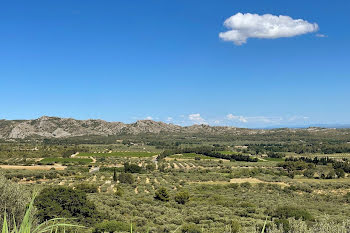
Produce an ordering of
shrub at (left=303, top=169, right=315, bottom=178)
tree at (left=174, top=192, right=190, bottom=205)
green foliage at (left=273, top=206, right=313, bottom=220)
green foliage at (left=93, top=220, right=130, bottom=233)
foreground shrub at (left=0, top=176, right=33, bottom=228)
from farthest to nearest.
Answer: shrub at (left=303, top=169, right=315, bottom=178), tree at (left=174, top=192, right=190, bottom=205), green foliage at (left=273, top=206, right=313, bottom=220), green foliage at (left=93, top=220, right=130, bottom=233), foreground shrub at (left=0, top=176, right=33, bottom=228)

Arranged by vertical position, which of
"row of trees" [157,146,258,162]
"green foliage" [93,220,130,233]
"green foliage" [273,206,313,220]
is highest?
"green foliage" [93,220,130,233]

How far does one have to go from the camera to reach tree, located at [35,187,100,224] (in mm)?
30391

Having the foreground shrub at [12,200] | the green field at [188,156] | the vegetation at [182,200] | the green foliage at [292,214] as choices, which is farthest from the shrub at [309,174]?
the foreground shrub at [12,200]

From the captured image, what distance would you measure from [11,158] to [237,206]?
11925cm

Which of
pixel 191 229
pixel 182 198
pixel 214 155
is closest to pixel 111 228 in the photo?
pixel 191 229

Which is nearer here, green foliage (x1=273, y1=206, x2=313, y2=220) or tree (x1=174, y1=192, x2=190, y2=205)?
green foliage (x1=273, y1=206, x2=313, y2=220)

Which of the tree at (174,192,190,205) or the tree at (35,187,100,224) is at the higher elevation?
the tree at (35,187,100,224)

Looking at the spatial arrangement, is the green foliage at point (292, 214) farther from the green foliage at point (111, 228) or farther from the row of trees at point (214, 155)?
the row of trees at point (214, 155)

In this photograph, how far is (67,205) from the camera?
32.1m

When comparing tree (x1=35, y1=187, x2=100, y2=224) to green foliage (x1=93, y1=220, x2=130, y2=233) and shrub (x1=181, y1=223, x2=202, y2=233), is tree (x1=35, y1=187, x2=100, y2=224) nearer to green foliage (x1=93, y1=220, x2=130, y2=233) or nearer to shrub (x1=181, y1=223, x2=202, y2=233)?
green foliage (x1=93, y1=220, x2=130, y2=233)

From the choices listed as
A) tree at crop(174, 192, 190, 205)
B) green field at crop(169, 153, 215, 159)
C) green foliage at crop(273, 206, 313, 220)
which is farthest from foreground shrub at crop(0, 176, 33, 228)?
green field at crop(169, 153, 215, 159)

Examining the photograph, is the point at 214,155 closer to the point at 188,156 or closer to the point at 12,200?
the point at 188,156

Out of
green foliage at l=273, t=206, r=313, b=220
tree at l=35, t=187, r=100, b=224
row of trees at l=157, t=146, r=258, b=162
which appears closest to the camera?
tree at l=35, t=187, r=100, b=224

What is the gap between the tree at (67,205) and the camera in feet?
99.7
